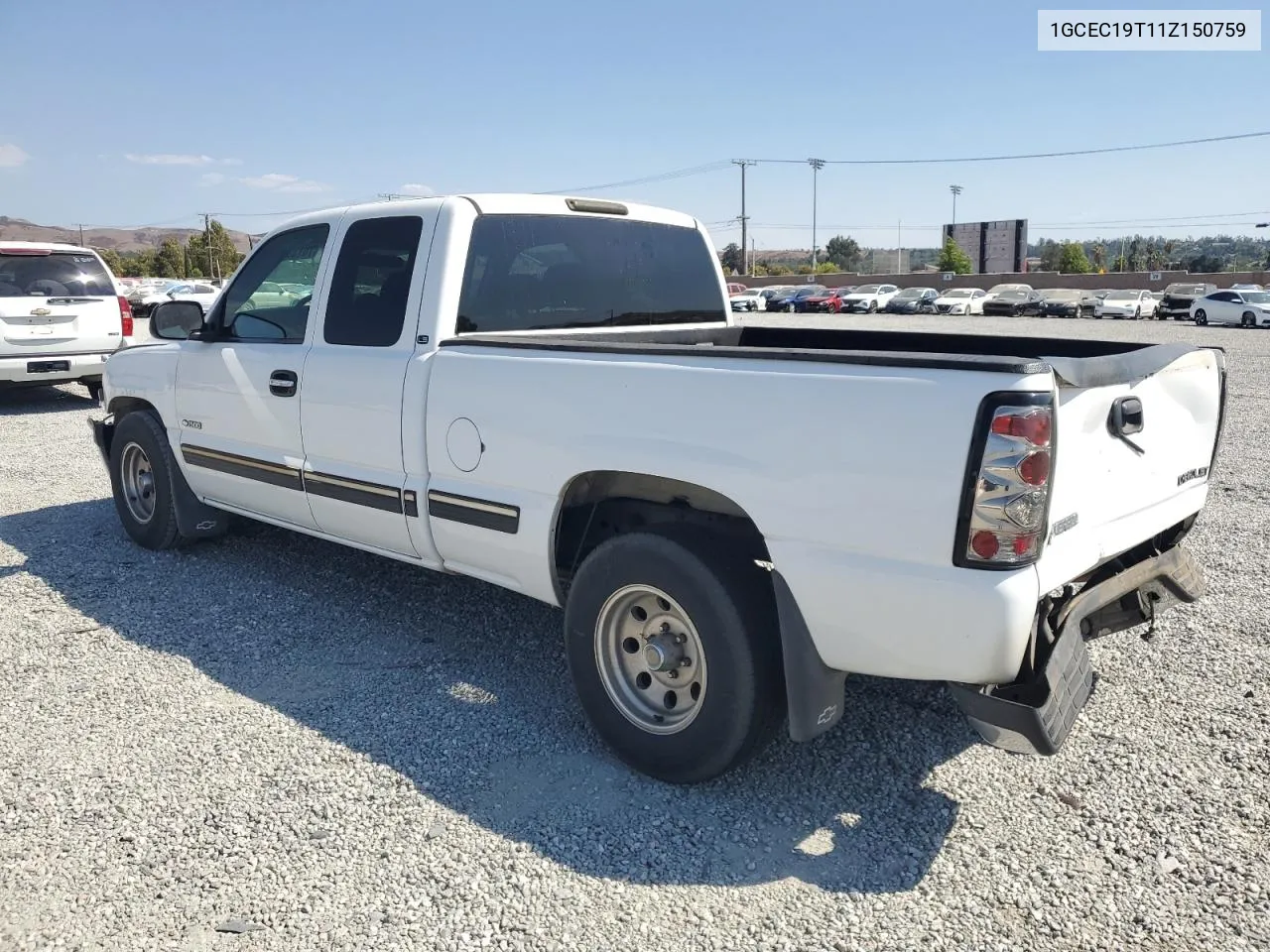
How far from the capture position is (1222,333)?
3206cm

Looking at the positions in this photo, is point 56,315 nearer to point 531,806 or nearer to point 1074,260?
point 531,806

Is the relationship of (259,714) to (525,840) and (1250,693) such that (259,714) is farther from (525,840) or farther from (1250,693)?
(1250,693)

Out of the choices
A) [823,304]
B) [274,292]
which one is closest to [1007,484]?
[274,292]

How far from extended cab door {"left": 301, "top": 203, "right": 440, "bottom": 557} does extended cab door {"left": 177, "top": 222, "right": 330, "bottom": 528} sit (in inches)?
7.2

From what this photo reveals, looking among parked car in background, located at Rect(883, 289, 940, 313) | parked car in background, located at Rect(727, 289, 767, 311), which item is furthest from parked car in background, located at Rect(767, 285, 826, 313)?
parked car in background, located at Rect(883, 289, 940, 313)

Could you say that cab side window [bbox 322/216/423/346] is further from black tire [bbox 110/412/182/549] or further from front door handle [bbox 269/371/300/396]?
black tire [bbox 110/412/182/549]

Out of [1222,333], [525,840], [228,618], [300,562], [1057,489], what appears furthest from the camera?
[1222,333]

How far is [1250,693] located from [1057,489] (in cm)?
206

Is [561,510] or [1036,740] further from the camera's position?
[561,510]

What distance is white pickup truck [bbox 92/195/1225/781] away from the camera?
274cm

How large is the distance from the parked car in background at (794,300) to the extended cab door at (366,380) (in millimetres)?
51069

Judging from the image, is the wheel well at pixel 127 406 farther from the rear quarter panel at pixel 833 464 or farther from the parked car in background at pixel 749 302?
the parked car in background at pixel 749 302

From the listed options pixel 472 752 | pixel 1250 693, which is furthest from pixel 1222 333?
pixel 472 752

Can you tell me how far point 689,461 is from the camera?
3.22m
